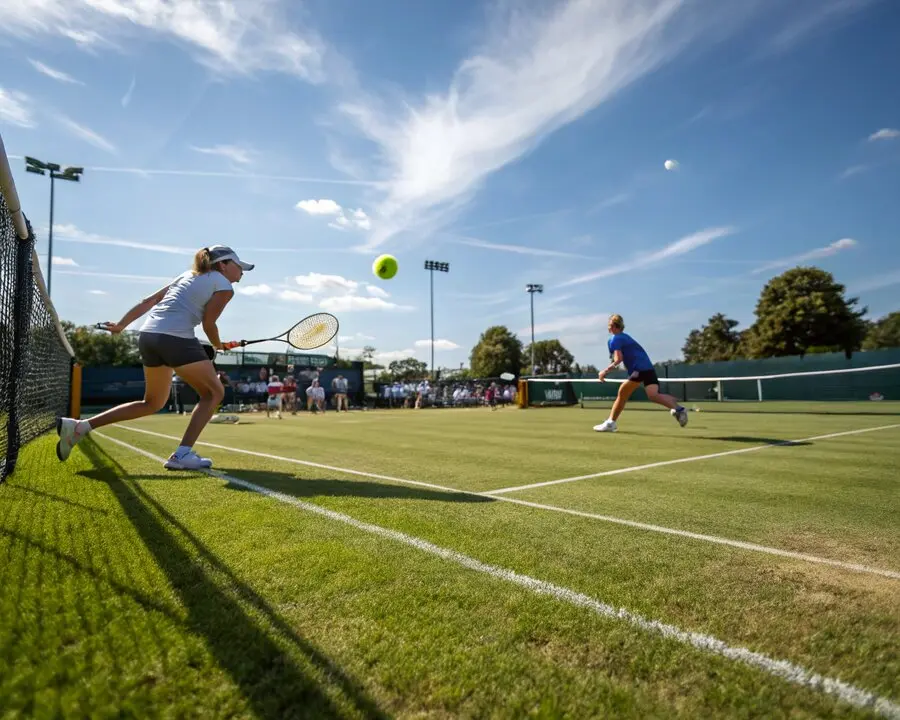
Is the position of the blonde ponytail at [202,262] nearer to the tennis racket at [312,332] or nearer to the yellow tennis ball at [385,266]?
the tennis racket at [312,332]

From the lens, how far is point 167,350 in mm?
4887

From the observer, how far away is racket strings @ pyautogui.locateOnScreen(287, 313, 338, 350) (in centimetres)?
777

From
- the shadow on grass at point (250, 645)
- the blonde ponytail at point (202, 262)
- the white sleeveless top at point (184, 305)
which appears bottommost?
the shadow on grass at point (250, 645)

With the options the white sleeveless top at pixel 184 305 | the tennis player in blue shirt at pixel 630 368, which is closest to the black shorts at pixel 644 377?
the tennis player in blue shirt at pixel 630 368

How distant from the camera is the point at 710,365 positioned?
33719 millimetres

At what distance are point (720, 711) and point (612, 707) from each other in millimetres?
288

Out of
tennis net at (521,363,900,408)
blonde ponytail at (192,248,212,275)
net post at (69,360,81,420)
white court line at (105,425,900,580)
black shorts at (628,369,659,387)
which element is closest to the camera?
white court line at (105,425,900,580)

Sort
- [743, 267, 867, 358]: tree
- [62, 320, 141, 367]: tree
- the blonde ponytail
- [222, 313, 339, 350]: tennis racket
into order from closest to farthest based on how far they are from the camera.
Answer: the blonde ponytail
[222, 313, 339, 350]: tennis racket
[743, 267, 867, 358]: tree
[62, 320, 141, 367]: tree

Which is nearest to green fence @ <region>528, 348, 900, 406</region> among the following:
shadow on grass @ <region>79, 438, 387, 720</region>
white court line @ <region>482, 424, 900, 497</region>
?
white court line @ <region>482, 424, 900, 497</region>

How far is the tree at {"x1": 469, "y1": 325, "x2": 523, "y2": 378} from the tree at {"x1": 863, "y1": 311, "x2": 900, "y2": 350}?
54.0m

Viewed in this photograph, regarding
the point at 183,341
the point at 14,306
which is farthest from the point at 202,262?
the point at 14,306

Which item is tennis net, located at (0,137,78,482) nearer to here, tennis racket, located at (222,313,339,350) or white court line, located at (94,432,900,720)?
tennis racket, located at (222,313,339,350)

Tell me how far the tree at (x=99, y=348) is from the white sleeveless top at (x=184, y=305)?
223 ft

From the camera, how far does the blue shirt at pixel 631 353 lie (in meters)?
9.76
